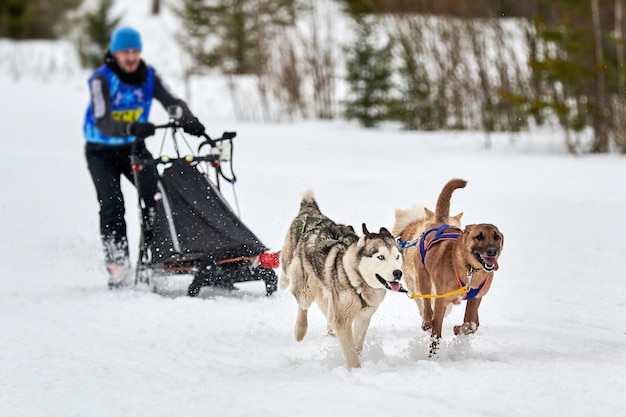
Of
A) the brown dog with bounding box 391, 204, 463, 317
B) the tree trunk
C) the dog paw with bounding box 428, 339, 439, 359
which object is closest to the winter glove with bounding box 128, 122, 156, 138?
the brown dog with bounding box 391, 204, 463, 317

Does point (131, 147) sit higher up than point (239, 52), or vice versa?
point (239, 52)

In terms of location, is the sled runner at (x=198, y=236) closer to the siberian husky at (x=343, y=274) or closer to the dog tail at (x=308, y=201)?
the dog tail at (x=308, y=201)

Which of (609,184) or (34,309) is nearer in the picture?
(34,309)

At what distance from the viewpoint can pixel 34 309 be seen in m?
5.93

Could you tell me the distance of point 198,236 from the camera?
19.8 feet

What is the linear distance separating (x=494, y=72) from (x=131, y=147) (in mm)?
10892

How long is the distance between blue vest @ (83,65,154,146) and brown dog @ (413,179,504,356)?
3.06 m

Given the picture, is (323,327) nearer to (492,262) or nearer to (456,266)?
(456,266)

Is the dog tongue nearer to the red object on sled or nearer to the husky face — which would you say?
the husky face

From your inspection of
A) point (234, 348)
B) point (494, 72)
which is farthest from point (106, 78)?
point (494, 72)

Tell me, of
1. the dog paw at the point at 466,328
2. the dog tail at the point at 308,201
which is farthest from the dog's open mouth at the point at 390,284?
the dog tail at the point at 308,201

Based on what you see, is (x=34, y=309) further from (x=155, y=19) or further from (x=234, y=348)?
(x=155, y=19)

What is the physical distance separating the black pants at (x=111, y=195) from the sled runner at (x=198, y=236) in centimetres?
27

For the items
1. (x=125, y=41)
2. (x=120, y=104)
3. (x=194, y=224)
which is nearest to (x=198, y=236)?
(x=194, y=224)
